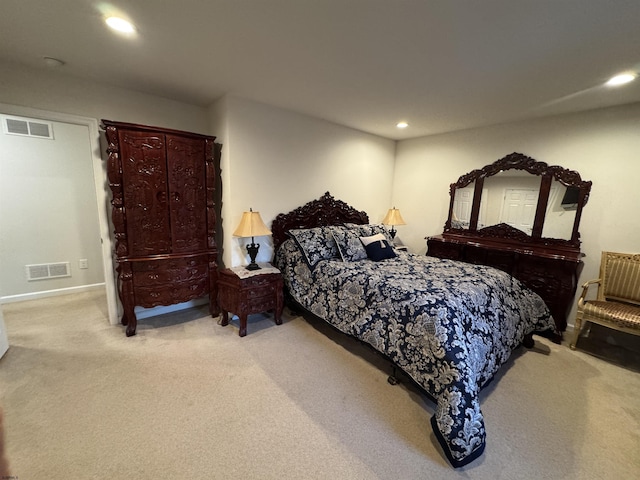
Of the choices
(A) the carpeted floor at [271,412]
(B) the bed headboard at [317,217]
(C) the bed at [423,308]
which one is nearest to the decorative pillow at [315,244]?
(C) the bed at [423,308]

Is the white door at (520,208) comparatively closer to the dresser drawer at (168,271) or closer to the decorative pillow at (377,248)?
the decorative pillow at (377,248)

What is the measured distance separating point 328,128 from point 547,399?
3.50m

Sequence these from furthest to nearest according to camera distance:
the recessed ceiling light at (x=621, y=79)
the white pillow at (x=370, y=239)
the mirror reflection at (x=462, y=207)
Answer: the mirror reflection at (x=462, y=207), the white pillow at (x=370, y=239), the recessed ceiling light at (x=621, y=79)

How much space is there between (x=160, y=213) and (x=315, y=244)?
1614 millimetres

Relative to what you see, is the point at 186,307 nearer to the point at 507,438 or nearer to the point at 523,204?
the point at 507,438

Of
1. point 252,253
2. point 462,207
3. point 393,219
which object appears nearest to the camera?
point 252,253

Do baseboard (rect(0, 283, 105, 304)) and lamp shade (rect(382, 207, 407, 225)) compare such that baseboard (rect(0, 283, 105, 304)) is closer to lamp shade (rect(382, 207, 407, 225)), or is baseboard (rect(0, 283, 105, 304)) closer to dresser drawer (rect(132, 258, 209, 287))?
dresser drawer (rect(132, 258, 209, 287))

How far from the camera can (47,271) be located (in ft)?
11.6

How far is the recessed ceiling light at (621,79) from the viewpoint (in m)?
2.03

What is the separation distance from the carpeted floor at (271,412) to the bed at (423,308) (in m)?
0.24

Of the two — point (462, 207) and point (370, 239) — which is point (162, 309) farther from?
point (462, 207)

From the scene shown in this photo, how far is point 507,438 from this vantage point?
1.61m

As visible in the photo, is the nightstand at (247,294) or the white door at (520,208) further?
the white door at (520,208)

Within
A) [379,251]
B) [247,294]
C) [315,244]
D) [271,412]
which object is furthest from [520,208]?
[271,412]
